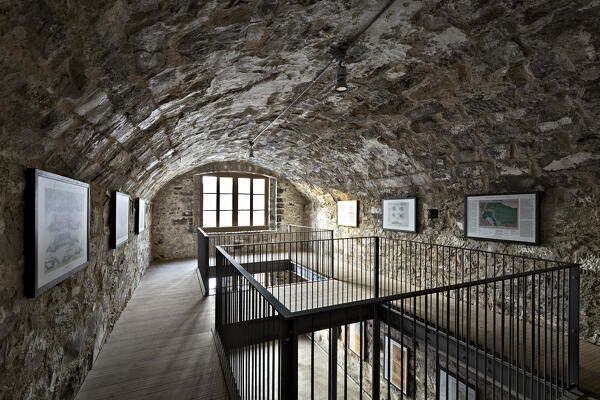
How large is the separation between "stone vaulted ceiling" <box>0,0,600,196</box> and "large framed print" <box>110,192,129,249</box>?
0.60 feet

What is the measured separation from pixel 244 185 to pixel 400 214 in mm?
5610

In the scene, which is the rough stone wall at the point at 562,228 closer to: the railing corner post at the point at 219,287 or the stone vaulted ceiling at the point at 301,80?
the stone vaulted ceiling at the point at 301,80

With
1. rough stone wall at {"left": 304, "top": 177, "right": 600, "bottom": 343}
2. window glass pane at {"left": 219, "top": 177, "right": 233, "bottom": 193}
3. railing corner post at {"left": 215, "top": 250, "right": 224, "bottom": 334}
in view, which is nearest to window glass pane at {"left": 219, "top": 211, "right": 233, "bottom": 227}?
window glass pane at {"left": 219, "top": 177, "right": 233, "bottom": 193}

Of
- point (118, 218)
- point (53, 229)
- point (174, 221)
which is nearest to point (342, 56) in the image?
point (53, 229)

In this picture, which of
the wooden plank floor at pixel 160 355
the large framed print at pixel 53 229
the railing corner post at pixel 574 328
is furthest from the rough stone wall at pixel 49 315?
the railing corner post at pixel 574 328

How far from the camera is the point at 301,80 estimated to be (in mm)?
3133

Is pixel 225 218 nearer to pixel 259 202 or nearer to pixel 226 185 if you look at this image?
pixel 226 185

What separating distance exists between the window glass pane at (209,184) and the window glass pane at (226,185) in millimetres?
182

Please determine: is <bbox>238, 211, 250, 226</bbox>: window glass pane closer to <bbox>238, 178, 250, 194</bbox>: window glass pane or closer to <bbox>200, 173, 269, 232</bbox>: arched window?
<bbox>200, 173, 269, 232</bbox>: arched window

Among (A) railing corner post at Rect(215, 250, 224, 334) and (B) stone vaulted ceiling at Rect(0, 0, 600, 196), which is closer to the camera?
(B) stone vaulted ceiling at Rect(0, 0, 600, 196)

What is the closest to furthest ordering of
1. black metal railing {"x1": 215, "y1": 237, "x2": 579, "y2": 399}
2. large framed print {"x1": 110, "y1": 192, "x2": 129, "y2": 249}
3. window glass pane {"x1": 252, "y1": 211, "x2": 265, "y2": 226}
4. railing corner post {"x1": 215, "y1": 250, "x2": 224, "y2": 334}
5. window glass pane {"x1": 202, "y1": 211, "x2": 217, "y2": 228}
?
black metal railing {"x1": 215, "y1": 237, "x2": 579, "y2": 399}
railing corner post {"x1": 215, "y1": 250, "x2": 224, "y2": 334}
large framed print {"x1": 110, "y1": 192, "x2": 129, "y2": 249}
window glass pane {"x1": 202, "y1": 211, "x2": 217, "y2": 228}
window glass pane {"x1": 252, "y1": 211, "x2": 265, "y2": 226}

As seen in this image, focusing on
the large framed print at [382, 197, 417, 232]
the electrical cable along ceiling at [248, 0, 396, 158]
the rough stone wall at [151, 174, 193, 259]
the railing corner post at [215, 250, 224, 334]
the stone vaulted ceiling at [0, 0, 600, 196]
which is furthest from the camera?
Result: the rough stone wall at [151, 174, 193, 259]

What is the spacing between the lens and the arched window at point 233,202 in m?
9.63

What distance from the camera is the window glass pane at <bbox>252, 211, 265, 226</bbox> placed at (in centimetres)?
1020
